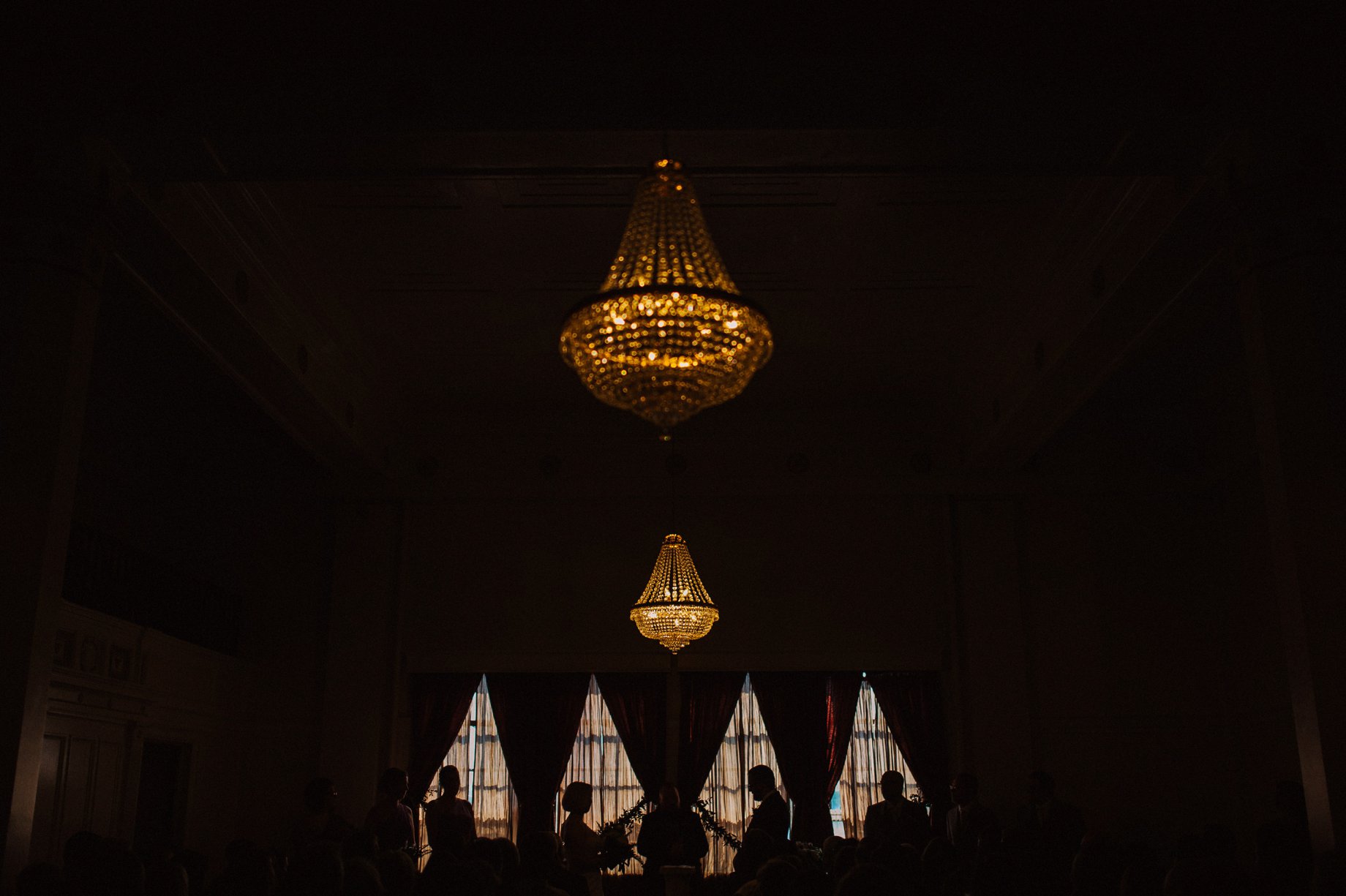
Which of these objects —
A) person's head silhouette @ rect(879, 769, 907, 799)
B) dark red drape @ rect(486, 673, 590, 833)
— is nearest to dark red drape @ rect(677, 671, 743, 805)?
dark red drape @ rect(486, 673, 590, 833)

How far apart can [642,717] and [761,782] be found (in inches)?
103

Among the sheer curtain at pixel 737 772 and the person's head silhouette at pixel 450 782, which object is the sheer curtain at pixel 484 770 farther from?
the person's head silhouette at pixel 450 782

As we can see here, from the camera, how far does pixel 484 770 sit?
1134 centimetres

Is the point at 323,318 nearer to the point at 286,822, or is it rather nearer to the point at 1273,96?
the point at 286,822

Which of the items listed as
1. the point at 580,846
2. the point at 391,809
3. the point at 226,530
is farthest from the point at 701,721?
the point at 226,530

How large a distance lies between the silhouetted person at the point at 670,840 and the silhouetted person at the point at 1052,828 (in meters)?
2.43

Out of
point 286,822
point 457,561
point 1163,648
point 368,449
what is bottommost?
point 286,822

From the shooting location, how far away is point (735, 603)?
1175 cm

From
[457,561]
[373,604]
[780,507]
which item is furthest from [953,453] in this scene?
[373,604]

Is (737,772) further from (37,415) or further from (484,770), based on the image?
(37,415)

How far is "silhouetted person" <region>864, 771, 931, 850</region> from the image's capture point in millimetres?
7133

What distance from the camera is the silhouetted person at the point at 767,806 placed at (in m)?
8.81

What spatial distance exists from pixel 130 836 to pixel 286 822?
A: 2.33 meters

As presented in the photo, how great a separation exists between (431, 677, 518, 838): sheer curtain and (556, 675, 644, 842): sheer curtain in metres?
0.54
